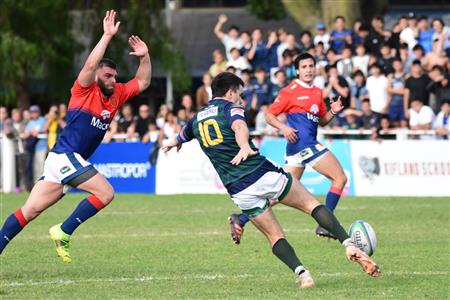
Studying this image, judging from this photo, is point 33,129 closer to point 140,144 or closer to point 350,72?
point 140,144

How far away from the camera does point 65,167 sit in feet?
36.5

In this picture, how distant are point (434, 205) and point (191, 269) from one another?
8.64 metres

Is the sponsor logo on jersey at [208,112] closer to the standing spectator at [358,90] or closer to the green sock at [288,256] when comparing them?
the green sock at [288,256]

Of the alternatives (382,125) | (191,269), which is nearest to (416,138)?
(382,125)

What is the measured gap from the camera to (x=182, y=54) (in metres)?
33.6

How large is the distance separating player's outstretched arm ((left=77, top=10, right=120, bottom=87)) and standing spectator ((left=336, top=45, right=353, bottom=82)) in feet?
44.5

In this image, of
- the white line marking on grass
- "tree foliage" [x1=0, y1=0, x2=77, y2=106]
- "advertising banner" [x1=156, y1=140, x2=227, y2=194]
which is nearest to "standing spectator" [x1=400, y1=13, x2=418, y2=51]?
"advertising banner" [x1=156, y1=140, x2=227, y2=194]

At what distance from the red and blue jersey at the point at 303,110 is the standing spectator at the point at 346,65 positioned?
9783 mm

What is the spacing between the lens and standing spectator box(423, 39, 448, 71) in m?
23.4

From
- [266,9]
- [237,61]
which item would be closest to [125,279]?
[237,61]

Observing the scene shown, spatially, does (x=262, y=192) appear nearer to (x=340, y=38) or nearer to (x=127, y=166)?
(x=127, y=166)

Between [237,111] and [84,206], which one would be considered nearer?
[237,111]

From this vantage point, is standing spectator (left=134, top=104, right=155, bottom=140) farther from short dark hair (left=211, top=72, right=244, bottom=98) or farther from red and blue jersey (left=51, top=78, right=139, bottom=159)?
short dark hair (left=211, top=72, right=244, bottom=98)

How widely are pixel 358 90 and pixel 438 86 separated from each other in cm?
165
